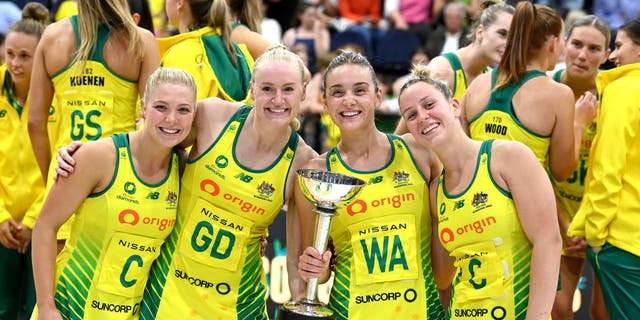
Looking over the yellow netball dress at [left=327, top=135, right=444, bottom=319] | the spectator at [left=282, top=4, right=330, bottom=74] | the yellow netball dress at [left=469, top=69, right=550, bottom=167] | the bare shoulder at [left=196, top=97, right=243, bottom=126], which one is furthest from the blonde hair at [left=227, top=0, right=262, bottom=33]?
the spectator at [left=282, top=4, right=330, bottom=74]

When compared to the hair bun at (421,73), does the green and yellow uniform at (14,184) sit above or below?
below

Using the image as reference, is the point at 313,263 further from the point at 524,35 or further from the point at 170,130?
the point at 524,35

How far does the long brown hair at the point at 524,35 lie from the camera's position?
4734mm

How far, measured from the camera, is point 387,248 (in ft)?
12.7

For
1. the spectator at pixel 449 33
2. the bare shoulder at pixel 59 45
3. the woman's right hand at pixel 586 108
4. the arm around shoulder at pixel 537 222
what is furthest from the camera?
the spectator at pixel 449 33

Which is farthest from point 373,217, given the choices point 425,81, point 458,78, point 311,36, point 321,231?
point 311,36

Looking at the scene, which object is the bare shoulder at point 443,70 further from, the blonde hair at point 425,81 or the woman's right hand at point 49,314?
the woman's right hand at point 49,314

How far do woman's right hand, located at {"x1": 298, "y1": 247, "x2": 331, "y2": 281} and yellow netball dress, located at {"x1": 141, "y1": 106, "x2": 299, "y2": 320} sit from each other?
33 centimetres

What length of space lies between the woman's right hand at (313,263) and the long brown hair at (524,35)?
1.63 meters

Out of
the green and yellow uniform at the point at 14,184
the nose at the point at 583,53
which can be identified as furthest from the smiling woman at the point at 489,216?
the green and yellow uniform at the point at 14,184

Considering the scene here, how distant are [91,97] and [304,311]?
5.81 feet

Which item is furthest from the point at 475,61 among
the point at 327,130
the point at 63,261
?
the point at 327,130

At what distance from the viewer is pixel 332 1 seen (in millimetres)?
12023

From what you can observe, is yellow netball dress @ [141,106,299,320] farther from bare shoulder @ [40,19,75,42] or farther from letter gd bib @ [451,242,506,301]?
bare shoulder @ [40,19,75,42]
